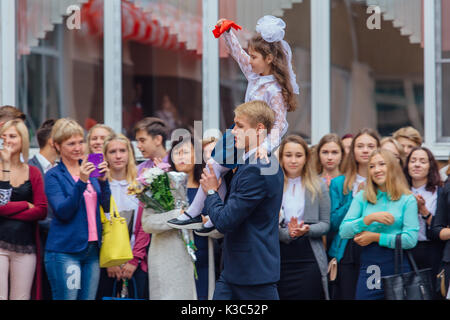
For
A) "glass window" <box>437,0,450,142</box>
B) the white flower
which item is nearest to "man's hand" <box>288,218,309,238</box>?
the white flower

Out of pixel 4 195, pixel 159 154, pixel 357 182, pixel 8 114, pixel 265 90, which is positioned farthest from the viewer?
pixel 159 154

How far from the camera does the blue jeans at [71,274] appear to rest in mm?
6914

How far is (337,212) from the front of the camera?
24.4 ft

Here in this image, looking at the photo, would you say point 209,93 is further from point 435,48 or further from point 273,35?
point 273,35

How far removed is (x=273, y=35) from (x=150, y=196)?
192cm

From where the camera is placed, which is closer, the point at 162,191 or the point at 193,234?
the point at 162,191

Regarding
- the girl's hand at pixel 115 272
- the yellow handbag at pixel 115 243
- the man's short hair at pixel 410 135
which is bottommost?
the girl's hand at pixel 115 272

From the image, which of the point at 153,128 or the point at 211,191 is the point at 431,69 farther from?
the point at 211,191

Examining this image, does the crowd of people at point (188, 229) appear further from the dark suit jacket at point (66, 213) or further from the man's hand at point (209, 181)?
the man's hand at point (209, 181)

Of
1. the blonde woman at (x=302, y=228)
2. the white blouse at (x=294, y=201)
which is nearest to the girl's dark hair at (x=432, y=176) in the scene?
the blonde woman at (x=302, y=228)

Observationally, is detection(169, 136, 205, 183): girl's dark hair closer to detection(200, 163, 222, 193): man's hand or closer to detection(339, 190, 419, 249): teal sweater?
detection(339, 190, 419, 249): teal sweater

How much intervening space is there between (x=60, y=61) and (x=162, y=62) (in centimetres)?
116

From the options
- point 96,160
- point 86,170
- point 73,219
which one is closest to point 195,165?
point 96,160

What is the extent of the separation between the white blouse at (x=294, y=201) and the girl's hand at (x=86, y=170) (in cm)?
168
